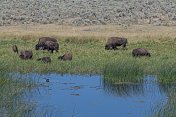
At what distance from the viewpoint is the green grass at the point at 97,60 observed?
68.6 ft

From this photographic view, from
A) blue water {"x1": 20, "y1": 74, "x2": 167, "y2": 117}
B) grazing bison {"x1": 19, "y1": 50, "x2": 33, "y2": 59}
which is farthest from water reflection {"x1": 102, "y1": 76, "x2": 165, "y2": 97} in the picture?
grazing bison {"x1": 19, "y1": 50, "x2": 33, "y2": 59}

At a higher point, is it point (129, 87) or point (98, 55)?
point (129, 87)

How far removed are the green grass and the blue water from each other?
1.88ft

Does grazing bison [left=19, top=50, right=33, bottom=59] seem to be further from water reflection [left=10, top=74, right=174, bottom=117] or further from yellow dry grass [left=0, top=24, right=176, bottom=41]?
yellow dry grass [left=0, top=24, right=176, bottom=41]

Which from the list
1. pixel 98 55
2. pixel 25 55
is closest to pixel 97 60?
pixel 98 55

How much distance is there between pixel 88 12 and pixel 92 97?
3440 centimetres

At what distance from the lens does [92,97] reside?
1891 cm

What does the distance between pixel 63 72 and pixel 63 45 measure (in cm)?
1008

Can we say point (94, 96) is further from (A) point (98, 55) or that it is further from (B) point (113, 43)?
(B) point (113, 43)

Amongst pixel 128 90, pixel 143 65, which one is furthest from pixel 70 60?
pixel 128 90

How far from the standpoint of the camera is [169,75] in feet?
66.7

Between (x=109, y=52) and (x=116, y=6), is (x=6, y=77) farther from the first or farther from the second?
(x=116, y=6)

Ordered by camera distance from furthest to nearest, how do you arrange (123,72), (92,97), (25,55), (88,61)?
(25,55) → (88,61) → (123,72) → (92,97)

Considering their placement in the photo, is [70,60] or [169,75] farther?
[70,60]
